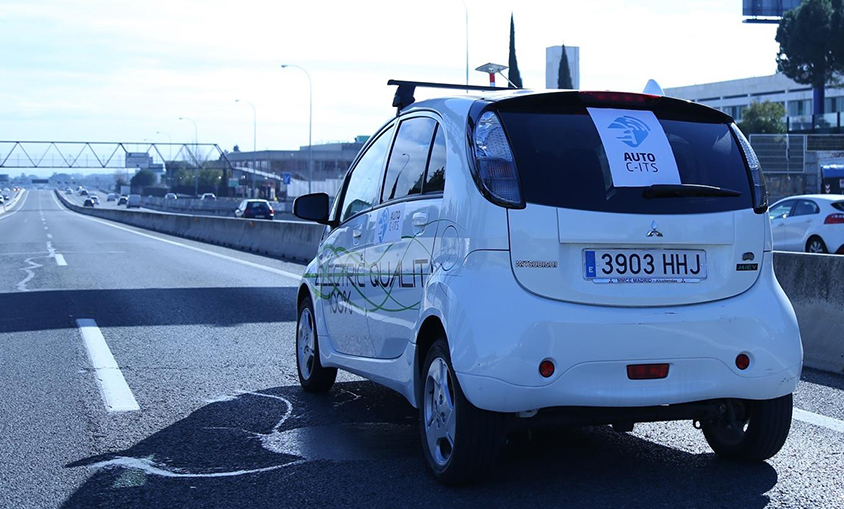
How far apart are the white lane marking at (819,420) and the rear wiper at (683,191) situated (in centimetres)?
196

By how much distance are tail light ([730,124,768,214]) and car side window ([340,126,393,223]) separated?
6.57ft

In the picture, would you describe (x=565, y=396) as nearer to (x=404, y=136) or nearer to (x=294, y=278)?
(x=404, y=136)

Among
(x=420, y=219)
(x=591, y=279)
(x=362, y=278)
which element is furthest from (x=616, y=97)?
(x=362, y=278)

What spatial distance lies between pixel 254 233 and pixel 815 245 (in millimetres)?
13964

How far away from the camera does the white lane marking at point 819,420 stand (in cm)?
618

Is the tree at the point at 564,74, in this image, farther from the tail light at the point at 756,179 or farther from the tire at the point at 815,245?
the tail light at the point at 756,179

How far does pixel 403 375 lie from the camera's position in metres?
5.45

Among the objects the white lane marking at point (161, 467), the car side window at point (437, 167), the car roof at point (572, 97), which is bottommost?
the white lane marking at point (161, 467)

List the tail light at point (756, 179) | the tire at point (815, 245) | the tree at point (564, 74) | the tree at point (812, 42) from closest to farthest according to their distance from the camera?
the tail light at point (756, 179), the tire at point (815, 245), the tree at point (812, 42), the tree at point (564, 74)

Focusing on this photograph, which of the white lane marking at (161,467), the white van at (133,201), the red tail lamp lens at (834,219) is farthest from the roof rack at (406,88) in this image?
the white van at (133,201)

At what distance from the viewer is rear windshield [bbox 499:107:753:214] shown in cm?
469

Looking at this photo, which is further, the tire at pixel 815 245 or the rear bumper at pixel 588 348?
the tire at pixel 815 245

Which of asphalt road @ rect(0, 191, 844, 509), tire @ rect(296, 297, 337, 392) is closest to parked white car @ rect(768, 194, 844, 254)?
asphalt road @ rect(0, 191, 844, 509)

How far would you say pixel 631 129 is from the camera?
4934 mm
